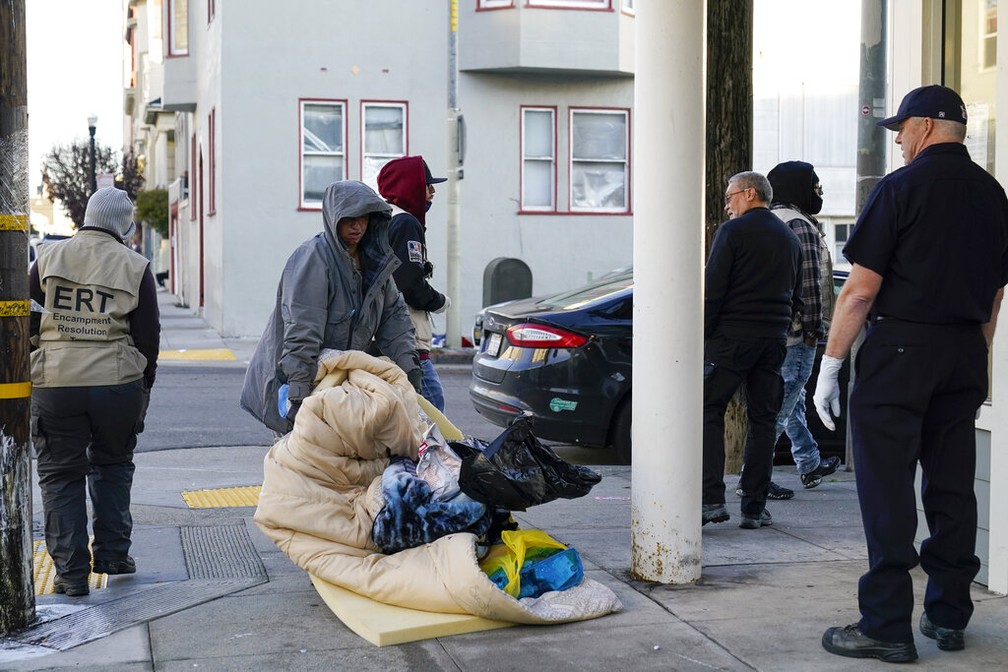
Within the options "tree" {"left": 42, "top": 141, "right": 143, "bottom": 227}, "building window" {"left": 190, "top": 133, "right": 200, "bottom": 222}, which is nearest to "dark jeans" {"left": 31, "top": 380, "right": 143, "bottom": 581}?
"building window" {"left": 190, "top": 133, "right": 200, "bottom": 222}

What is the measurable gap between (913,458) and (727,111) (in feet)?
14.9

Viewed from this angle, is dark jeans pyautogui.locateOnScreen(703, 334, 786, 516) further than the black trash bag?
Yes

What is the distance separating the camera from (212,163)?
2308cm

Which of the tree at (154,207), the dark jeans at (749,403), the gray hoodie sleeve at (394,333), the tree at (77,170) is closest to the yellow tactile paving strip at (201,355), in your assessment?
the dark jeans at (749,403)

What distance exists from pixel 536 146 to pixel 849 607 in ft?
57.5

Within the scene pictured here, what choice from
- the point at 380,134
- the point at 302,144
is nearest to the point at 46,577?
the point at 302,144

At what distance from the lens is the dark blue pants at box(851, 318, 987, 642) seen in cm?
438

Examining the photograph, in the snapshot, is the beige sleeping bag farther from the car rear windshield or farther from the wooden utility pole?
the car rear windshield

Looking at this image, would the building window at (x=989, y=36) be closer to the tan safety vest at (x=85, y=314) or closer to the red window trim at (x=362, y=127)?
the tan safety vest at (x=85, y=314)

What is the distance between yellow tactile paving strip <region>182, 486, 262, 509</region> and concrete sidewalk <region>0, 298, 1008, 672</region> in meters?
0.58

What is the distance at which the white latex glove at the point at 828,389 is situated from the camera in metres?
4.61

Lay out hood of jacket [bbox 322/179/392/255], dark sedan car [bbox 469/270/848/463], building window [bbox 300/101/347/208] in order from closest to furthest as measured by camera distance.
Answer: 1. hood of jacket [bbox 322/179/392/255]
2. dark sedan car [bbox 469/270/848/463]
3. building window [bbox 300/101/347/208]

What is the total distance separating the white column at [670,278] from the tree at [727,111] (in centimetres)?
316

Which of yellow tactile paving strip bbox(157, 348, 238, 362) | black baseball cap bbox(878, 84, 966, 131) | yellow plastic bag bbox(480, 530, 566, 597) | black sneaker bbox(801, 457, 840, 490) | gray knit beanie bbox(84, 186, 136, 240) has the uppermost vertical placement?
black baseball cap bbox(878, 84, 966, 131)
